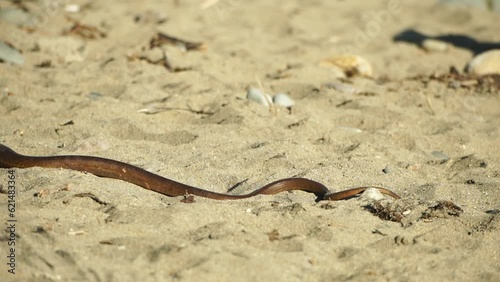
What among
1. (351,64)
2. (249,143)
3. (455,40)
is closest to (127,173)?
(249,143)

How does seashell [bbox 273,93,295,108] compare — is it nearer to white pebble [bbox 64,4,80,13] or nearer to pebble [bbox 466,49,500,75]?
pebble [bbox 466,49,500,75]

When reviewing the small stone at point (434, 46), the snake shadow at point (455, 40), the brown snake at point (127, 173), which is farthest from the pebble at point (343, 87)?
the brown snake at point (127, 173)

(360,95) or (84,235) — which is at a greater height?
(84,235)

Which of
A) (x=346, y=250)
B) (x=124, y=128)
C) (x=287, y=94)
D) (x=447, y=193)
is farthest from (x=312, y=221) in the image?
(x=287, y=94)

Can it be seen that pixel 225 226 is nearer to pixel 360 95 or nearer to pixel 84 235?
pixel 84 235

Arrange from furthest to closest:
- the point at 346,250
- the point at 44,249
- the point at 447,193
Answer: the point at 447,193 < the point at 346,250 < the point at 44,249

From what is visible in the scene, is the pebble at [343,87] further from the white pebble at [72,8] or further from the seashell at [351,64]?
the white pebble at [72,8]

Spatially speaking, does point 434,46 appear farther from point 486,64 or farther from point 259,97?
point 259,97
